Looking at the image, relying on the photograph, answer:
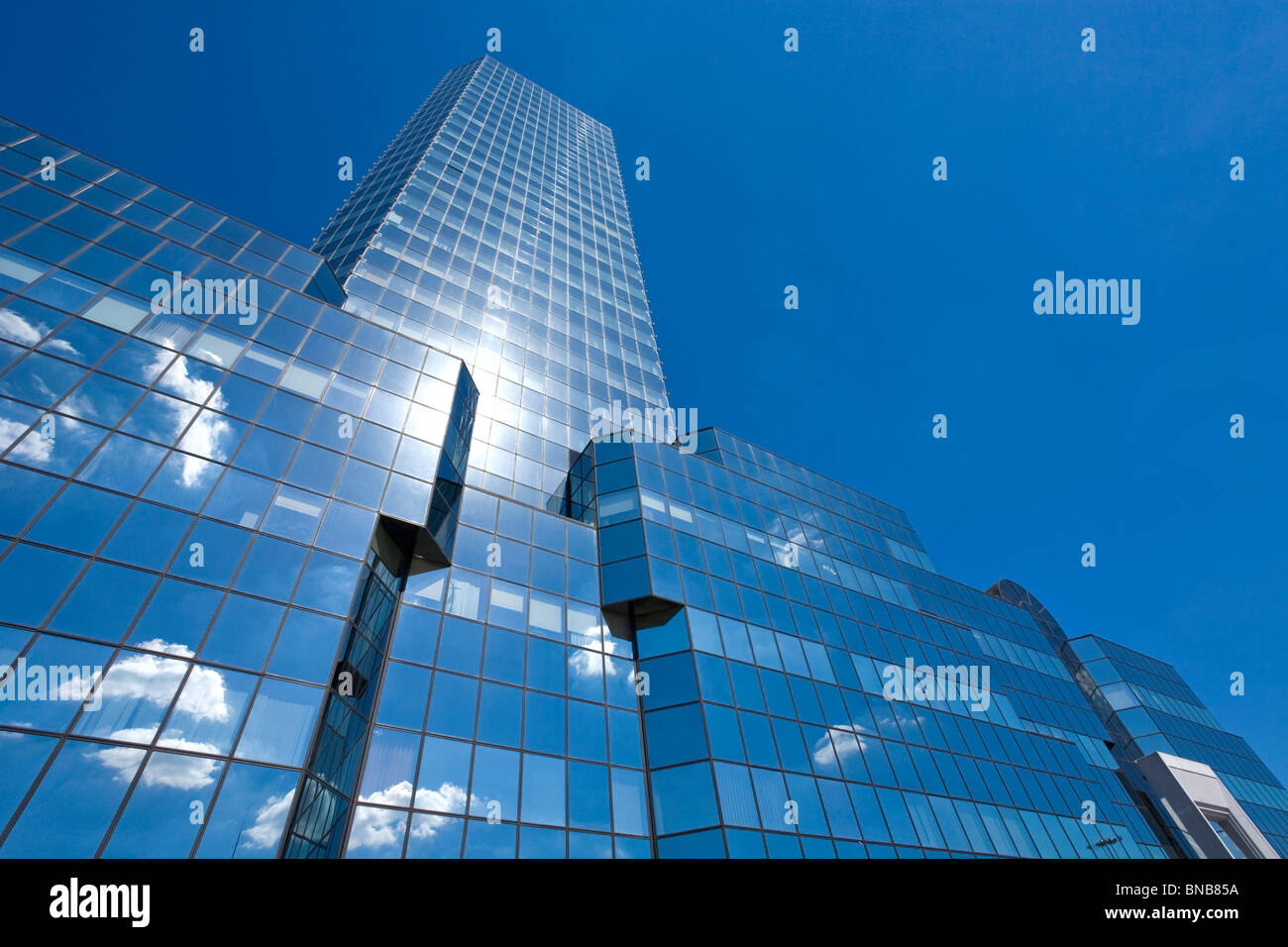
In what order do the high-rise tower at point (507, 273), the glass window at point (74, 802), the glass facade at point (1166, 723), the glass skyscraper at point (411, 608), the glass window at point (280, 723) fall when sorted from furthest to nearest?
the glass facade at point (1166, 723)
the high-rise tower at point (507, 273)
the glass window at point (280, 723)
the glass skyscraper at point (411, 608)
the glass window at point (74, 802)

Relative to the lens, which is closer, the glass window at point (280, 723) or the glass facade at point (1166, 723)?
the glass window at point (280, 723)

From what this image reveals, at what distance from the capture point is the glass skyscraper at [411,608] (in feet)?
44.5

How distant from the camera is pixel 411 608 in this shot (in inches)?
806

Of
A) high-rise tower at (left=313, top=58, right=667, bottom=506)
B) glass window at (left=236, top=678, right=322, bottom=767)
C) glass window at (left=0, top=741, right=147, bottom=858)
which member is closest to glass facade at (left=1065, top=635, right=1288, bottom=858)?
high-rise tower at (left=313, top=58, right=667, bottom=506)

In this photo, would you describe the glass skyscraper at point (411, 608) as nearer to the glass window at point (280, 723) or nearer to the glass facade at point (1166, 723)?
the glass window at point (280, 723)

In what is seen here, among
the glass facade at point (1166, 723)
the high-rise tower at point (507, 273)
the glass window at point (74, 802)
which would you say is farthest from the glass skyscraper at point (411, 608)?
the glass facade at point (1166, 723)

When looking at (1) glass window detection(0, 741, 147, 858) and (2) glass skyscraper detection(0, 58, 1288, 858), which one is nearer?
(1) glass window detection(0, 741, 147, 858)

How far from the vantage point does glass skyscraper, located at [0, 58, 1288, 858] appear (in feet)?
44.5

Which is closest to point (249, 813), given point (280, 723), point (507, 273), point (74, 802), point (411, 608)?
point (280, 723)

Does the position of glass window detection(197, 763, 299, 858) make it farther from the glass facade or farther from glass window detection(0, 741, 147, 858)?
the glass facade

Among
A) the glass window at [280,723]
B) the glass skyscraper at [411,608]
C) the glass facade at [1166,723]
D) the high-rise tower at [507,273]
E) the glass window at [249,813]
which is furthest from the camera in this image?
the glass facade at [1166,723]

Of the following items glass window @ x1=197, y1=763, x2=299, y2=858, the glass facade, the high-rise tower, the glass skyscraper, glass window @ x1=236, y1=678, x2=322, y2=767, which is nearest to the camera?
glass window @ x1=197, y1=763, x2=299, y2=858

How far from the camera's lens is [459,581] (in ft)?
72.4

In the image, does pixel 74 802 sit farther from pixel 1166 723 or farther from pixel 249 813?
pixel 1166 723
